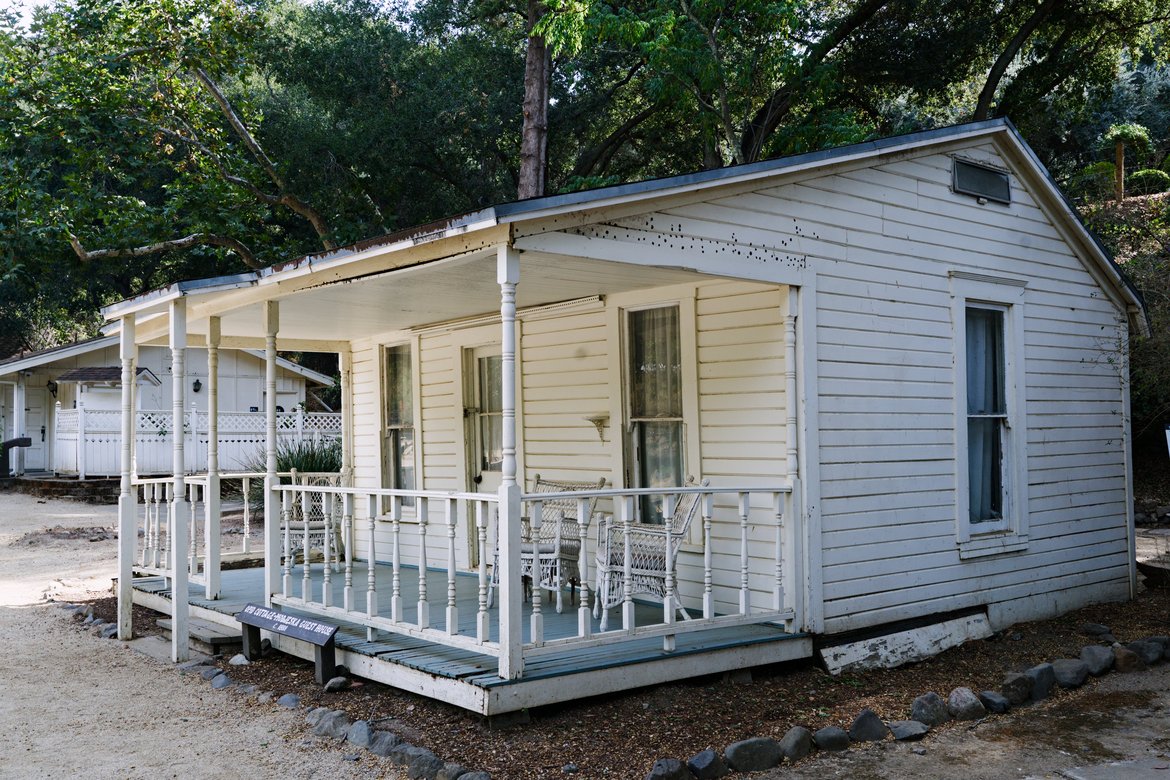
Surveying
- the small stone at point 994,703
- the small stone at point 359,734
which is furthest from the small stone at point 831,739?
the small stone at point 359,734

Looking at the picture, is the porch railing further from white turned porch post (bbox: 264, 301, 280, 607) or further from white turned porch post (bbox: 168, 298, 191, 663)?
white turned porch post (bbox: 168, 298, 191, 663)

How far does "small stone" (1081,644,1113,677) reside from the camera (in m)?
6.64

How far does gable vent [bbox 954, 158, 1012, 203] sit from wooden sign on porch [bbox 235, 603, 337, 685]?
5.64 m

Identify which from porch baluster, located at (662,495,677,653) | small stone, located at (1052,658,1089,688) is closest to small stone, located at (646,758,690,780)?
porch baluster, located at (662,495,677,653)

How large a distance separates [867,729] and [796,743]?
19.8 inches

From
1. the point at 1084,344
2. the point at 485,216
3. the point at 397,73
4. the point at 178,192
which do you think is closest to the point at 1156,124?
the point at 397,73

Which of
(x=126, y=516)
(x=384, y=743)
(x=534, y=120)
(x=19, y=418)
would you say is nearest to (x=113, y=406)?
(x=19, y=418)

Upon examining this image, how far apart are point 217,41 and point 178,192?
9.98 feet

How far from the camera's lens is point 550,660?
5469 mm

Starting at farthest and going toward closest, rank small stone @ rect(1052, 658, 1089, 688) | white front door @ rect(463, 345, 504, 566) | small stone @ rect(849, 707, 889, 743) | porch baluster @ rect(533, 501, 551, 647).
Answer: white front door @ rect(463, 345, 504, 566), small stone @ rect(1052, 658, 1089, 688), small stone @ rect(849, 707, 889, 743), porch baluster @ rect(533, 501, 551, 647)

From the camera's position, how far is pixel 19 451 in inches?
1005

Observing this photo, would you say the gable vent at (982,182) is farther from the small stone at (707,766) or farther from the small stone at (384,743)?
the small stone at (384,743)

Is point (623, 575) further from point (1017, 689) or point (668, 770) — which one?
point (1017, 689)

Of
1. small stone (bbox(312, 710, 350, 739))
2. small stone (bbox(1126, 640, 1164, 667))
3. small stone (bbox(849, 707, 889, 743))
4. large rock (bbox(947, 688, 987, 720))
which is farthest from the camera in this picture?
small stone (bbox(1126, 640, 1164, 667))
